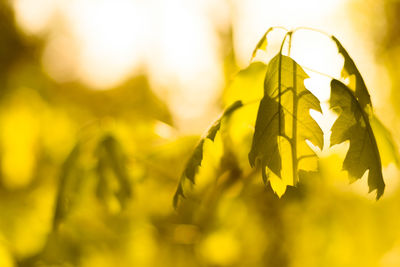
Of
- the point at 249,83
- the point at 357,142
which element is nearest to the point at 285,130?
the point at 357,142

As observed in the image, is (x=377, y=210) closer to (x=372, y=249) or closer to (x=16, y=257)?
(x=372, y=249)

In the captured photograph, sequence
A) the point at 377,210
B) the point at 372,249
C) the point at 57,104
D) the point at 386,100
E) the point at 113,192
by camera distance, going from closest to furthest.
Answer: the point at 113,192 < the point at 57,104 < the point at 377,210 < the point at 372,249 < the point at 386,100

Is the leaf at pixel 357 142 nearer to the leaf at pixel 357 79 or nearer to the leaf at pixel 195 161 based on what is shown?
the leaf at pixel 357 79

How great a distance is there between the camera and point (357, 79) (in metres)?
0.65

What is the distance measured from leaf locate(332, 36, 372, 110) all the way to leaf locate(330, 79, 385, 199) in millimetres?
20

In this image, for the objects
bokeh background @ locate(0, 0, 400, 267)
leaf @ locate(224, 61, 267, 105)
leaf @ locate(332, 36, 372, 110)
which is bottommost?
bokeh background @ locate(0, 0, 400, 267)

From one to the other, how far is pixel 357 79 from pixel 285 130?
14 cm

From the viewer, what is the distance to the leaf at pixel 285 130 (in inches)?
23.9

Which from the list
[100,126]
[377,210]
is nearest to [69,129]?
[100,126]

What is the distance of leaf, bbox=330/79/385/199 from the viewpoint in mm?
618

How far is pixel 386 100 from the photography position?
9.23ft

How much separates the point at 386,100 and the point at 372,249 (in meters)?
0.95

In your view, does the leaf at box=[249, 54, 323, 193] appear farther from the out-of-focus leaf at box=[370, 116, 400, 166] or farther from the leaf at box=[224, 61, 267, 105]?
the out-of-focus leaf at box=[370, 116, 400, 166]

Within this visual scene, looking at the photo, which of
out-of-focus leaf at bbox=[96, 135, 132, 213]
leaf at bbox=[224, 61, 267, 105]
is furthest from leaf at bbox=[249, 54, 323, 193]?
out-of-focus leaf at bbox=[96, 135, 132, 213]
